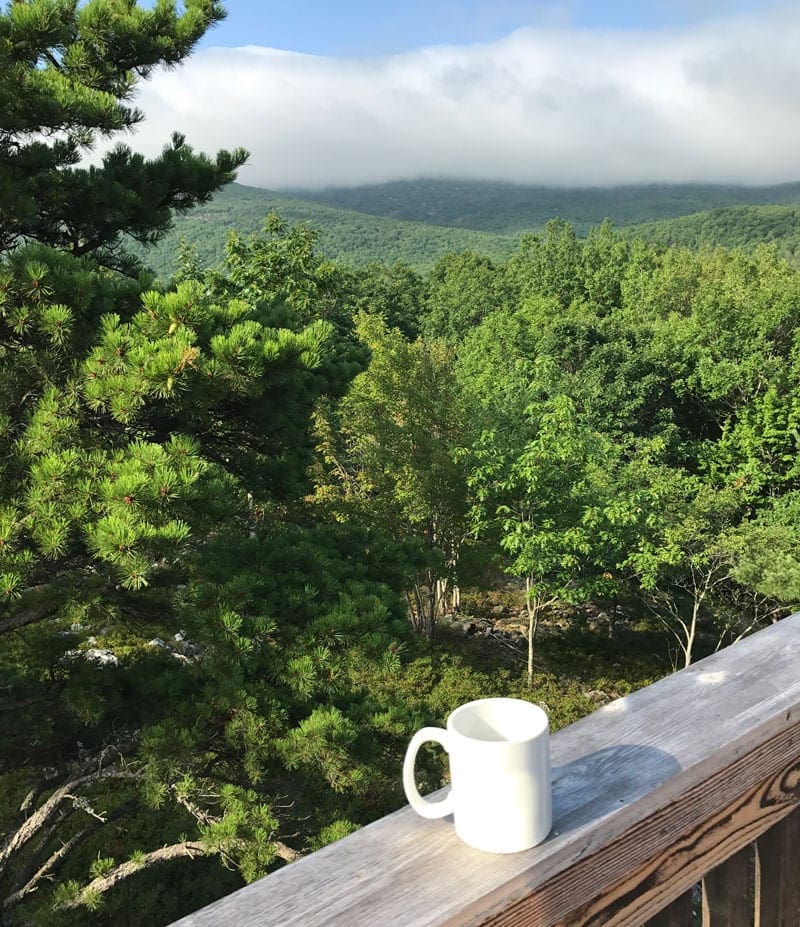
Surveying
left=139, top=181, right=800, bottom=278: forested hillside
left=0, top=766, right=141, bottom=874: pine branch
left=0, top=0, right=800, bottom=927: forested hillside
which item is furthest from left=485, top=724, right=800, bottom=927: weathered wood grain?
left=139, top=181, right=800, bottom=278: forested hillside

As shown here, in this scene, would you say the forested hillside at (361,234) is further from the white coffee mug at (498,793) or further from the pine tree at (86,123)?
the white coffee mug at (498,793)

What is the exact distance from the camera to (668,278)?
2775 centimetres

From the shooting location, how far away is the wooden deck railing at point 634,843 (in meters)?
0.63

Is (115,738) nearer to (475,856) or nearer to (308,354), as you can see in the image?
(308,354)

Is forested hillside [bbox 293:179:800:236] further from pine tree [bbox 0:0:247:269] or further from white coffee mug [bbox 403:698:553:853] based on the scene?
white coffee mug [bbox 403:698:553:853]

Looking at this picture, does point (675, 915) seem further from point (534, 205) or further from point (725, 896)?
point (534, 205)

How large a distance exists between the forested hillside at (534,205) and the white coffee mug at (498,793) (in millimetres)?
102603

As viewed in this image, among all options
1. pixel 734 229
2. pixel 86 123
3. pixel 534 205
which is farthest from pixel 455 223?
pixel 86 123

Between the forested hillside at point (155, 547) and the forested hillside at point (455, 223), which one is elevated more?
the forested hillside at point (455, 223)

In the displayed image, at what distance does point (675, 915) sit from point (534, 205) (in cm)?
14999

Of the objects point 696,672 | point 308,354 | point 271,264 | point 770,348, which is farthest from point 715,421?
point 696,672

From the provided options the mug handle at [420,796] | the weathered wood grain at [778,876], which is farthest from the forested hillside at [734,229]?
the mug handle at [420,796]

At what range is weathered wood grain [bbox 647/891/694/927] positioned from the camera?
805 mm

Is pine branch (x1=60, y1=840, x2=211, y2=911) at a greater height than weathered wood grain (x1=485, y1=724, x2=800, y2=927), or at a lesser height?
lesser
